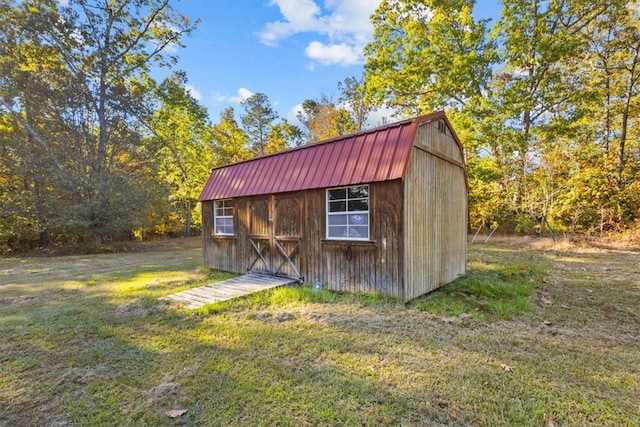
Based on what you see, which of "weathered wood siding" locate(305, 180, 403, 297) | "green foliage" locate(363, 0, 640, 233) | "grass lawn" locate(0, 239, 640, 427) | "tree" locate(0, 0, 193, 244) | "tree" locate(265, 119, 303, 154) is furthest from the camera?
"tree" locate(265, 119, 303, 154)

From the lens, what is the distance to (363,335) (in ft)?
12.8

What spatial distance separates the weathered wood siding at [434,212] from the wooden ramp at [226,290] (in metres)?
2.88

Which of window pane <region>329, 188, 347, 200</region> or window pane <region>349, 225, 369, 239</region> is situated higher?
window pane <region>329, 188, 347, 200</region>

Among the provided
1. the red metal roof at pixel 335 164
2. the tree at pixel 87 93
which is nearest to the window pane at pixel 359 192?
the red metal roof at pixel 335 164

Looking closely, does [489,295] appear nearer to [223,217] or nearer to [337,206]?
[337,206]

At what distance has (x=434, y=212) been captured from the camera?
20.6 feet

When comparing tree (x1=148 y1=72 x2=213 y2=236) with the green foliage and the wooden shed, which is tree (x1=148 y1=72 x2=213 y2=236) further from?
the wooden shed

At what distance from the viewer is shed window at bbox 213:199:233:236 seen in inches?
342

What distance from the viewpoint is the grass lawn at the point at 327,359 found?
2.41m

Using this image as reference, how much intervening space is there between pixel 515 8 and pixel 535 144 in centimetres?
679

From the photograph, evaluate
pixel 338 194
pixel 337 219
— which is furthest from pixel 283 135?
pixel 337 219

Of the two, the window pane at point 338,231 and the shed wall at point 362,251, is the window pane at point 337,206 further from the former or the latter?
the window pane at point 338,231

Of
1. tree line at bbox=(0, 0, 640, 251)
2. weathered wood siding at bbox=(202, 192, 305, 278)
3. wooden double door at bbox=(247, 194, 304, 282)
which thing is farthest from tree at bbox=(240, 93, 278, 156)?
wooden double door at bbox=(247, 194, 304, 282)

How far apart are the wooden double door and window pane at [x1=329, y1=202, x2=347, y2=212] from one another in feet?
2.59
